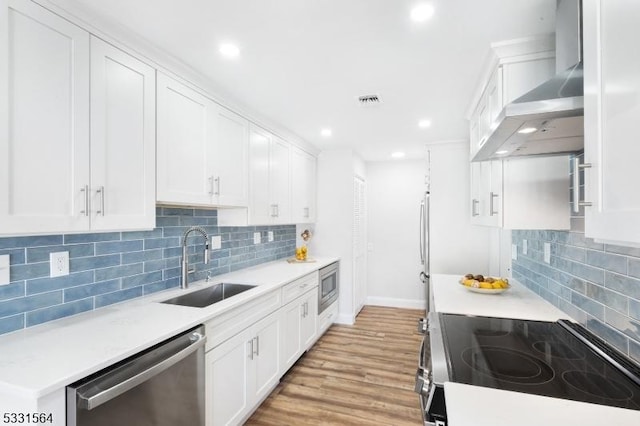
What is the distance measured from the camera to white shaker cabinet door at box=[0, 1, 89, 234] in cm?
119

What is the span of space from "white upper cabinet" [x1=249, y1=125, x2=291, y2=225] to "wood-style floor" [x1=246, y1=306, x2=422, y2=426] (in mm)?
1453

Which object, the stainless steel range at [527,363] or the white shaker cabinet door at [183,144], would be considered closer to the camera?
the stainless steel range at [527,363]

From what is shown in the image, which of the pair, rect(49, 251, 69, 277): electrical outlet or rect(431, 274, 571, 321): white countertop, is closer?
rect(49, 251, 69, 277): electrical outlet

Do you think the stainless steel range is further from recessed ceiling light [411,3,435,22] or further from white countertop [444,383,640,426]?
recessed ceiling light [411,3,435,22]

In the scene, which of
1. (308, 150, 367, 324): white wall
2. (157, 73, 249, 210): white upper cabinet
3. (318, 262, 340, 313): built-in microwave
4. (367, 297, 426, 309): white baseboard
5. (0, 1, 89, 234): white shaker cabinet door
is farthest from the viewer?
(367, 297, 426, 309): white baseboard

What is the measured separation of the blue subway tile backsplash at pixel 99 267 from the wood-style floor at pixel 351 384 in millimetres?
1179

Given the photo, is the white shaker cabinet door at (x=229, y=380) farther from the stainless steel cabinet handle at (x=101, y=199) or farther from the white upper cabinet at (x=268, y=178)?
the white upper cabinet at (x=268, y=178)

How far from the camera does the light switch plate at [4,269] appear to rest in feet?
4.53

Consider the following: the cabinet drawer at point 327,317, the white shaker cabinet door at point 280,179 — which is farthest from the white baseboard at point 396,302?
the white shaker cabinet door at point 280,179

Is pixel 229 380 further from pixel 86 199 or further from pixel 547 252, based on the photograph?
pixel 547 252

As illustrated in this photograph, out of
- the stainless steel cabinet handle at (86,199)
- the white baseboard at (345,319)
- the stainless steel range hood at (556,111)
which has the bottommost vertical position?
the white baseboard at (345,319)

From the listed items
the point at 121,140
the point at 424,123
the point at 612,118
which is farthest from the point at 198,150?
the point at 424,123

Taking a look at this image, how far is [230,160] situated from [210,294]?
105 cm

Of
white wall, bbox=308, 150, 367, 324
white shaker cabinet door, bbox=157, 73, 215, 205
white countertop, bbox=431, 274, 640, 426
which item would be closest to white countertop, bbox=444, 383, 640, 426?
white countertop, bbox=431, 274, 640, 426
